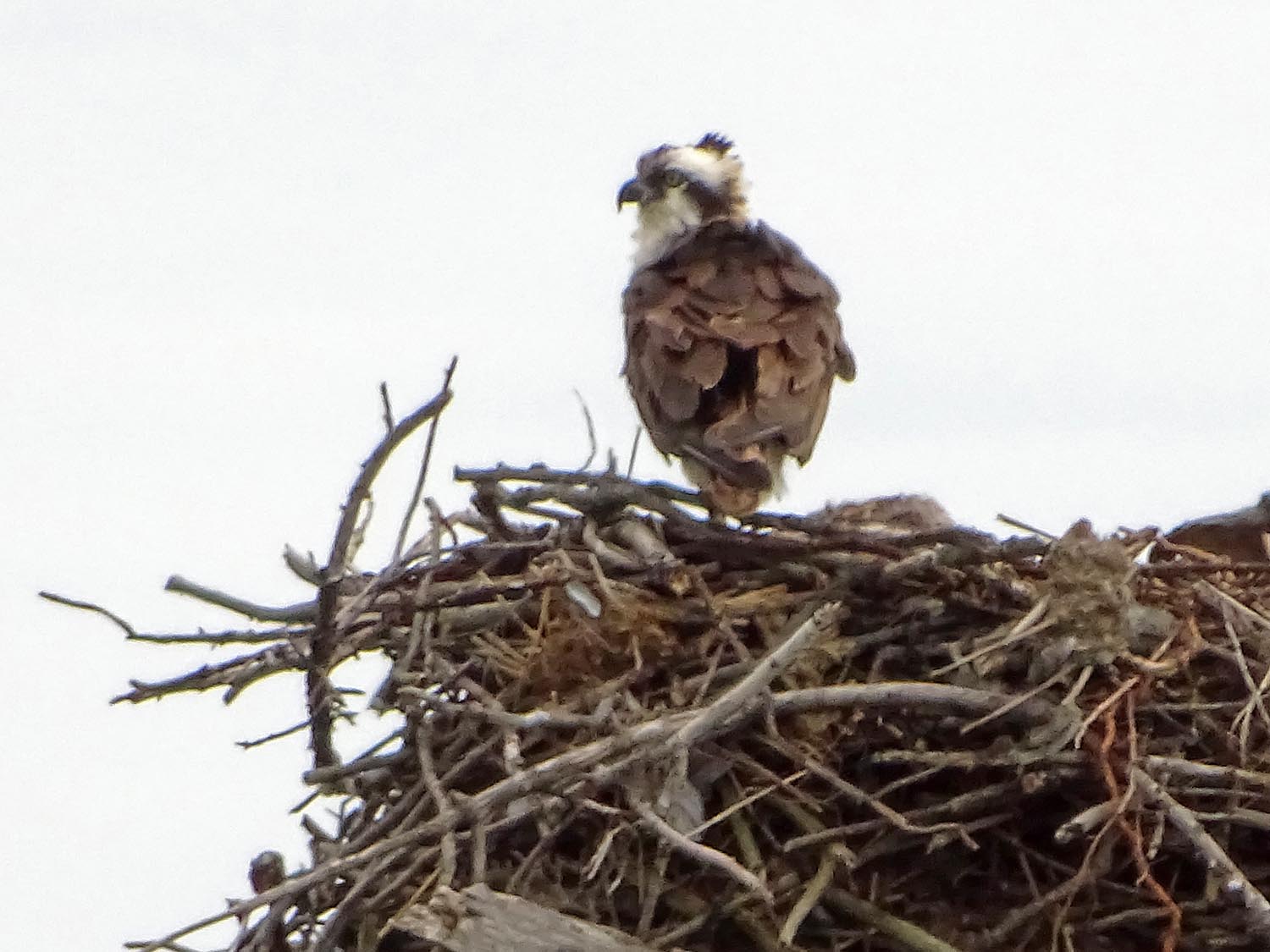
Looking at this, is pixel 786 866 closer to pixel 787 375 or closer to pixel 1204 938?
pixel 1204 938

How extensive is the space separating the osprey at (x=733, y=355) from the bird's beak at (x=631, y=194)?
79 cm

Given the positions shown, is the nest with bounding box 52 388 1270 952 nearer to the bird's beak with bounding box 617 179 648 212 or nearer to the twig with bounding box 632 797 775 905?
the twig with bounding box 632 797 775 905

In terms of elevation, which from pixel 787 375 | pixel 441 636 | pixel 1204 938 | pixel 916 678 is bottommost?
pixel 1204 938

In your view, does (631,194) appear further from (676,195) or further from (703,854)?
(703,854)

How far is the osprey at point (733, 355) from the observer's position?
5605 millimetres

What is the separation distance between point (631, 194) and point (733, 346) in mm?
1836

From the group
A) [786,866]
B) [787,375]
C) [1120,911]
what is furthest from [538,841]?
[787,375]

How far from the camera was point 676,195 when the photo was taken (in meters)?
7.55

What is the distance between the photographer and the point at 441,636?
491 centimetres

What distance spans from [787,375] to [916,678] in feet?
4.71

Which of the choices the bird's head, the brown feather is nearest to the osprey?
the brown feather

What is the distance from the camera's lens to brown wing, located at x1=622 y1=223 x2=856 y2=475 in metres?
5.73

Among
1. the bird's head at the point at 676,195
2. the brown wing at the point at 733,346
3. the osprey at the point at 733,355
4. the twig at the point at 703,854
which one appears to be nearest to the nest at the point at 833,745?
the twig at the point at 703,854

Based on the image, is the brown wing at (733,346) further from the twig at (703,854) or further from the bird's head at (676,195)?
the twig at (703,854)
